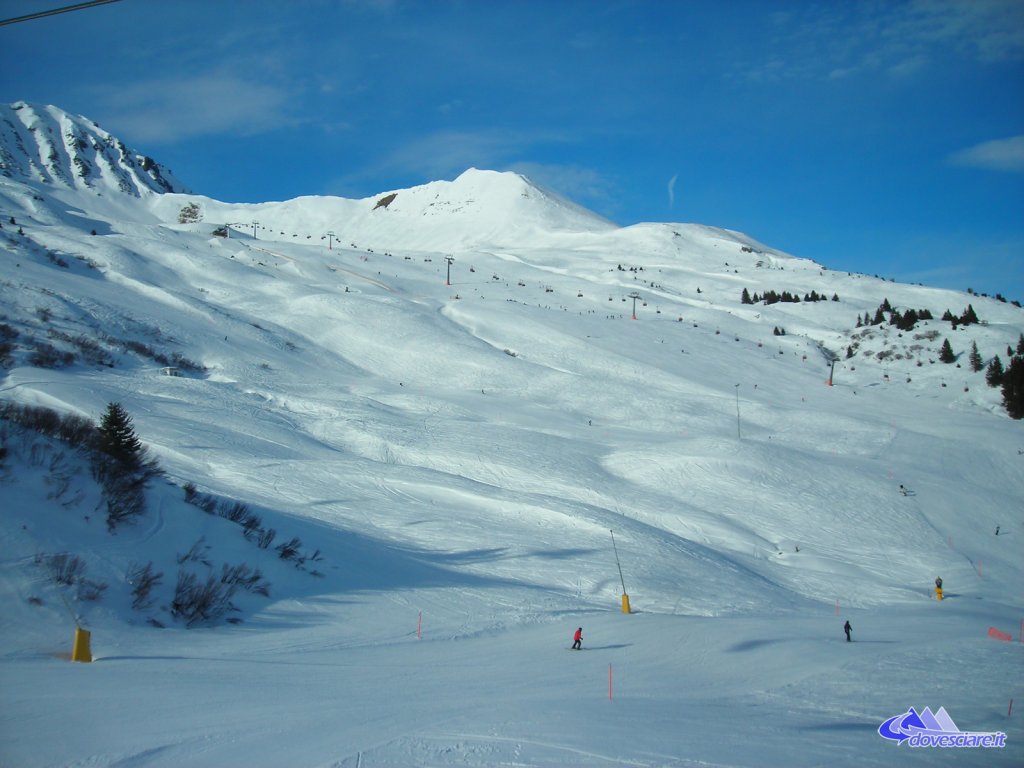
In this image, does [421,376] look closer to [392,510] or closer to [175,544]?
[392,510]

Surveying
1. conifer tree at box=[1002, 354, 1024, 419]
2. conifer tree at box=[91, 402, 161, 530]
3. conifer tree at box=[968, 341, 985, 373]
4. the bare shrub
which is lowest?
the bare shrub

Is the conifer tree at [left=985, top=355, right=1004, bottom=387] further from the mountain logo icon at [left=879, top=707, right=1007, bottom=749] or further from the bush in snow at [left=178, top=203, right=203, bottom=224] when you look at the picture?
the bush in snow at [left=178, top=203, right=203, bottom=224]

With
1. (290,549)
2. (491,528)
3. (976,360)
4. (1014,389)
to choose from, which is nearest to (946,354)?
(976,360)

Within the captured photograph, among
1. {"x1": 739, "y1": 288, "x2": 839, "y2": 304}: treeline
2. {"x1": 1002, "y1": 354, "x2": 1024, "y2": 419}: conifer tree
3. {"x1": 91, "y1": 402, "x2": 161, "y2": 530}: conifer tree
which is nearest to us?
{"x1": 91, "y1": 402, "x2": 161, "y2": 530}: conifer tree

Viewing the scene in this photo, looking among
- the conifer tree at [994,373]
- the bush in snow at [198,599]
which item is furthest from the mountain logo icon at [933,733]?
the conifer tree at [994,373]

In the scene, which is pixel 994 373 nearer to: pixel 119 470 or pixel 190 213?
pixel 119 470

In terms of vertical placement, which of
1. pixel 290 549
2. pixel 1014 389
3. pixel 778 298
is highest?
pixel 778 298

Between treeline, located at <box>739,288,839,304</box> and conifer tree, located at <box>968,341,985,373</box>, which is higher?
treeline, located at <box>739,288,839,304</box>

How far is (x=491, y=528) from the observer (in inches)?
851

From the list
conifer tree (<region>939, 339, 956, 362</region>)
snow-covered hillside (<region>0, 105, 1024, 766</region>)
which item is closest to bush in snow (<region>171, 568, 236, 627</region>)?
snow-covered hillside (<region>0, 105, 1024, 766</region>)

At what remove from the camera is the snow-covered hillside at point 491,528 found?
8.77m

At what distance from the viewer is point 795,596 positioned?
67.4ft

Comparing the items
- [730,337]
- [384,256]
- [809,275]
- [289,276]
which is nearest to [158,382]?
[289,276]

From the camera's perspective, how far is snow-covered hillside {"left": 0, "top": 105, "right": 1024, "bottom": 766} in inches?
345
